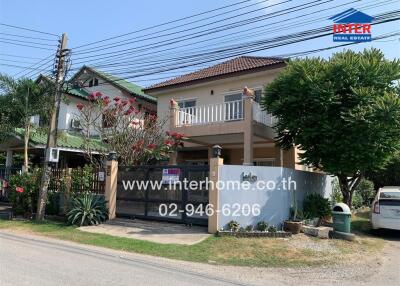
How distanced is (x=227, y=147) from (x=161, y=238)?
966cm

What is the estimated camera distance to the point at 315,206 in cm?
1396

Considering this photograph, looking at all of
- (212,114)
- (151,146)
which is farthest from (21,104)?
(212,114)

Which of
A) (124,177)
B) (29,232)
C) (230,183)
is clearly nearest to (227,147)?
(124,177)

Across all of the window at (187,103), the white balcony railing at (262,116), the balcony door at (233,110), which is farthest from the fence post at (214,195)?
the window at (187,103)

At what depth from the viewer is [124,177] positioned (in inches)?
553

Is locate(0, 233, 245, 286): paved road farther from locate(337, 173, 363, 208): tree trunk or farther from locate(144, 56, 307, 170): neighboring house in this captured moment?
locate(337, 173, 363, 208): tree trunk

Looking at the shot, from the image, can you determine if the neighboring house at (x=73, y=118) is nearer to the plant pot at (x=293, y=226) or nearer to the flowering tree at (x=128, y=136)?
the flowering tree at (x=128, y=136)

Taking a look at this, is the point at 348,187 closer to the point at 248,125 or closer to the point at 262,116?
the point at 262,116

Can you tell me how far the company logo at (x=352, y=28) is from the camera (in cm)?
1196

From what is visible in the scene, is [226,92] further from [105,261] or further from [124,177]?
[105,261]

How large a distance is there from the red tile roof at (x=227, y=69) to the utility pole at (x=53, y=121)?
685 centimetres

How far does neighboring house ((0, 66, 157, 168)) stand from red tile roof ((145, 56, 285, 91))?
3307mm

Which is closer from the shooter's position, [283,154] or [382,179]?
[283,154]

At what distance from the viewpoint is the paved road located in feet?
20.9
